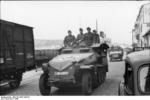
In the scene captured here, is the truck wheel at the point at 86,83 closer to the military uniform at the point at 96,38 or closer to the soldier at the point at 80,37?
the soldier at the point at 80,37

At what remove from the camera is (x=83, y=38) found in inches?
336

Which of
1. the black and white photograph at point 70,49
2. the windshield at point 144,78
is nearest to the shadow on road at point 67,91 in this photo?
the black and white photograph at point 70,49

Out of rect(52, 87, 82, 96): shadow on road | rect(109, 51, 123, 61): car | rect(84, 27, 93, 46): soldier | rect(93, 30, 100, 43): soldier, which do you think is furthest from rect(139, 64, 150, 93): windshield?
rect(109, 51, 123, 61): car

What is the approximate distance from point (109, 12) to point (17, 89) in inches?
183

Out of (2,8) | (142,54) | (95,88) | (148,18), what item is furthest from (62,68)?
(142,54)

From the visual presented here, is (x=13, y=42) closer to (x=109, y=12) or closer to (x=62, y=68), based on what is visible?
(x=62, y=68)

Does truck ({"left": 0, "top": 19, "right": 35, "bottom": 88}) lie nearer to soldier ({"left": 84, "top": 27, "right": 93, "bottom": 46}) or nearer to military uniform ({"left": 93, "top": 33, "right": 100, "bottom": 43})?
soldier ({"left": 84, "top": 27, "right": 93, "bottom": 46})

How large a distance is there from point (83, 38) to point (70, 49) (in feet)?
1.74

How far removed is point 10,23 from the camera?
28.2 ft

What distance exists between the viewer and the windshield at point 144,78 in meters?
3.46

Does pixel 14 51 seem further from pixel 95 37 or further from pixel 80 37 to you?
pixel 95 37

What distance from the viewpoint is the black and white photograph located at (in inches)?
177

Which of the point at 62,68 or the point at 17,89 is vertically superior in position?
the point at 62,68

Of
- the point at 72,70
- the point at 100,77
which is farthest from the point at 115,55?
the point at 72,70
